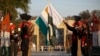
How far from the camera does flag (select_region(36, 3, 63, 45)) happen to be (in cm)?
1444

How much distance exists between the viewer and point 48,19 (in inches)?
583

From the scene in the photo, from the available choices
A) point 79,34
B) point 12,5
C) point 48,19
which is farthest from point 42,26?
point 12,5

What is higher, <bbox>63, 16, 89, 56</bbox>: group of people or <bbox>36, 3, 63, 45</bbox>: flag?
<bbox>36, 3, 63, 45</bbox>: flag

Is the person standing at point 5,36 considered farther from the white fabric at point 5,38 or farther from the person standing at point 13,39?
the person standing at point 13,39

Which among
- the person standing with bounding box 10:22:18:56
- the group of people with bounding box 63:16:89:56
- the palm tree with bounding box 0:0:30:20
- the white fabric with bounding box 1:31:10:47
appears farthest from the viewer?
the palm tree with bounding box 0:0:30:20

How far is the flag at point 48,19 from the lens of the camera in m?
14.4

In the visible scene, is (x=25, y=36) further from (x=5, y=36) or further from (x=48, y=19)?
(x=5, y=36)

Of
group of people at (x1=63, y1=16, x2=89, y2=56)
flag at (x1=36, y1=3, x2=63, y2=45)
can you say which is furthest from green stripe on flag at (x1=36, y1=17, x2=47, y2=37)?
group of people at (x1=63, y1=16, x2=89, y2=56)

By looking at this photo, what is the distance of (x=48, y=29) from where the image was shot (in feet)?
47.4

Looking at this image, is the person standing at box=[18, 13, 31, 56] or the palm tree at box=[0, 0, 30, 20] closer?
the person standing at box=[18, 13, 31, 56]

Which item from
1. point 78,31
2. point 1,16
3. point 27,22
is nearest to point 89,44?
point 78,31

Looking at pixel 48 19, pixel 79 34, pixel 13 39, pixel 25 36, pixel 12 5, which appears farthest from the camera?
pixel 12 5

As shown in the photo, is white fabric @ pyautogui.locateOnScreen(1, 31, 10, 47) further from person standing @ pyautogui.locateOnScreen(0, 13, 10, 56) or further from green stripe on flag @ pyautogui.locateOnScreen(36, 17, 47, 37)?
green stripe on flag @ pyautogui.locateOnScreen(36, 17, 47, 37)

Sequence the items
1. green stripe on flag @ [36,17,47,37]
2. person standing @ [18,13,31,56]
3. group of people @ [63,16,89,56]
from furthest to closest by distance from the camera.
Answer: green stripe on flag @ [36,17,47,37] → group of people @ [63,16,89,56] → person standing @ [18,13,31,56]
